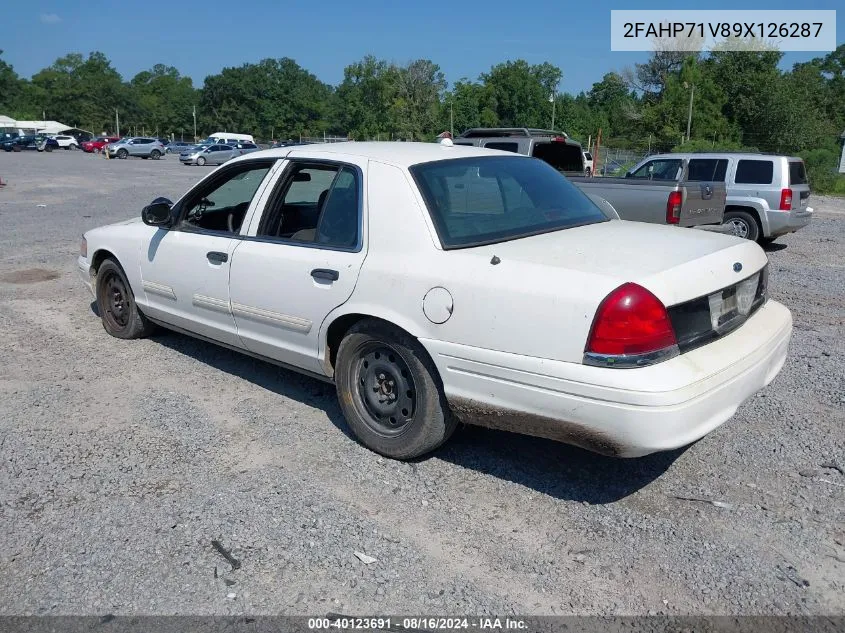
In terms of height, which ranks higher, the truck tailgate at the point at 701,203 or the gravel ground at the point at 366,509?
the truck tailgate at the point at 701,203

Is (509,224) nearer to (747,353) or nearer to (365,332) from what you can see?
(365,332)

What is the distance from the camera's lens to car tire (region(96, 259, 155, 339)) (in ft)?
20.3

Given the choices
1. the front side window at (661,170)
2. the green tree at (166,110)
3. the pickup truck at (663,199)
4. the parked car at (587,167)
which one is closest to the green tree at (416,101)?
the parked car at (587,167)

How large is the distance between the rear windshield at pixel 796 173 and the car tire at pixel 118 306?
10783 mm

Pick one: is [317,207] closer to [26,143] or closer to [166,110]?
[26,143]

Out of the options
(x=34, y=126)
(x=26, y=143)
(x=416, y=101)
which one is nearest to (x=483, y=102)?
(x=416, y=101)

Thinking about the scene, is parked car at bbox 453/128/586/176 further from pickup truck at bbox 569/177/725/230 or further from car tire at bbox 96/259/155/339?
car tire at bbox 96/259/155/339

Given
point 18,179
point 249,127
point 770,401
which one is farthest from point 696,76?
point 249,127

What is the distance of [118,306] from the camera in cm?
642

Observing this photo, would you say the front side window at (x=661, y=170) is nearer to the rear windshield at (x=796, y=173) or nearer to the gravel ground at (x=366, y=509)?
the rear windshield at (x=796, y=173)

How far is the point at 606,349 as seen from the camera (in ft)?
10.6

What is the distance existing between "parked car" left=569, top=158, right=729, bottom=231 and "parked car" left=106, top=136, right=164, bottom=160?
170 feet

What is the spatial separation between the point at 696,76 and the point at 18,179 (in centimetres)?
4124

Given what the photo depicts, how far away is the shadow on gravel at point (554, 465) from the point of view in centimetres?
388
